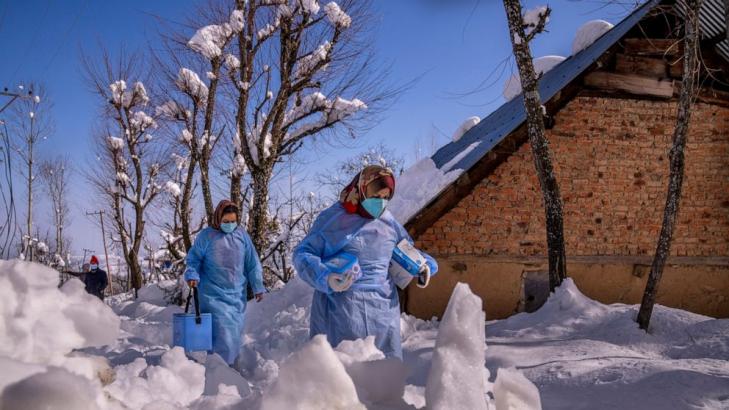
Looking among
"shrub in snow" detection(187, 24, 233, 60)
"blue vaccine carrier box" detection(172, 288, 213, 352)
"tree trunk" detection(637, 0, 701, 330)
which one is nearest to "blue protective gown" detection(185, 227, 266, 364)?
"blue vaccine carrier box" detection(172, 288, 213, 352)

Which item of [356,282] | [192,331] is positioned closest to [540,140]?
[356,282]

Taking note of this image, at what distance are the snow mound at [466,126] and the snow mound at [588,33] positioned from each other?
2.83 metres

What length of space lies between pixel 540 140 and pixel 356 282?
3795mm

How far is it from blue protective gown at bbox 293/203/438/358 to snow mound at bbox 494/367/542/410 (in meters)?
2.30

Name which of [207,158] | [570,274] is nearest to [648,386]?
[570,274]

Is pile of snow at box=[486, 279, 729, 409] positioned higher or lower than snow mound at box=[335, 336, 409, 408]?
lower

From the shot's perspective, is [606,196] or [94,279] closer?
[606,196]

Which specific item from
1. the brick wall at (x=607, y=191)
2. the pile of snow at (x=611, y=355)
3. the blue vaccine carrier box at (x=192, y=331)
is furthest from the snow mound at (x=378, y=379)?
the brick wall at (x=607, y=191)

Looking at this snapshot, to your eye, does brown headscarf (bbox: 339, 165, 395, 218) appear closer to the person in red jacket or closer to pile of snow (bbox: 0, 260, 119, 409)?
pile of snow (bbox: 0, 260, 119, 409)

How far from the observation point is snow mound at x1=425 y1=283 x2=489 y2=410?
1.04 meters

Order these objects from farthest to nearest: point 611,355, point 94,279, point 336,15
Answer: point 94,279, point 336,15, point 611,355

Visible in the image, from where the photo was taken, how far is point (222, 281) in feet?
18.7

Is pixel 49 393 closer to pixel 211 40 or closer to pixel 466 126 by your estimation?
pixel 211 40

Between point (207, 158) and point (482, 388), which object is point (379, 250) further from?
point (207, 158)
